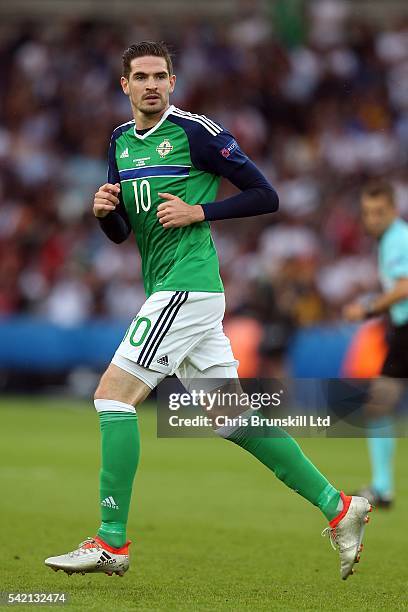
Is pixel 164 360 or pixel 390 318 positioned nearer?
pixel 164 360

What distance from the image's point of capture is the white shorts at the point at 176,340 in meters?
5.84

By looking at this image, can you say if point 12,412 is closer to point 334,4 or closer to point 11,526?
point 11,526

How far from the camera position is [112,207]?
19.7ft

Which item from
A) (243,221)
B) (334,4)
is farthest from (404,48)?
(243,221)

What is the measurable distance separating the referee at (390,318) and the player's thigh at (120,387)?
3.17 metres

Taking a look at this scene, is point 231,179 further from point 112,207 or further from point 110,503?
point 110,503

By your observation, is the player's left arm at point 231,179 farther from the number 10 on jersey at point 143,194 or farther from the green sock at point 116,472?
the green sock at point 116,472

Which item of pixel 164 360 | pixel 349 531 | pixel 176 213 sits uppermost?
pixel 176 213

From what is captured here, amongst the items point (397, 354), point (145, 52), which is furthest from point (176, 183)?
point (397, 354)

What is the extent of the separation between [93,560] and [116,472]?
16.3 inches

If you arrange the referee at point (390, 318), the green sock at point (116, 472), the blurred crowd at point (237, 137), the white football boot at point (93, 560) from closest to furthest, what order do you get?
the white football boot at point (93, 560) < the green sock at point (116, 472) < the referee at point (390, 318) < the blurred crowd at point (237, 137)

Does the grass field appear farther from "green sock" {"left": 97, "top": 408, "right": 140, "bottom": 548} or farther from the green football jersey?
the green football jersey

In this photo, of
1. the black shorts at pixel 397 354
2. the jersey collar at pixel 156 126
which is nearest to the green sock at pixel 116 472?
the jersey collar at pixel 156 126

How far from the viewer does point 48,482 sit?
1016 centimetres
